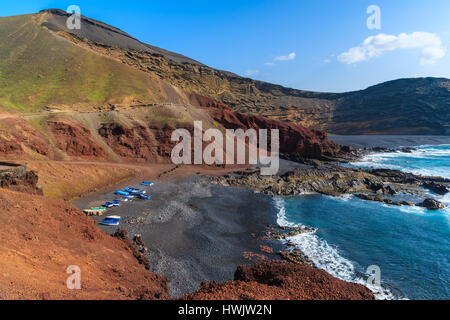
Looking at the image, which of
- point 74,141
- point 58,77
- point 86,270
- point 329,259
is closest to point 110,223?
point 86,270

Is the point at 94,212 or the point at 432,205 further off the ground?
the point at 94,212

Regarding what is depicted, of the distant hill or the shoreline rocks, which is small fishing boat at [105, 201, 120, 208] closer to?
the distant hill

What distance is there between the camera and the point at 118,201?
107 ft

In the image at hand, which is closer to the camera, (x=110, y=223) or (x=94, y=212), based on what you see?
(x=110, y=223)

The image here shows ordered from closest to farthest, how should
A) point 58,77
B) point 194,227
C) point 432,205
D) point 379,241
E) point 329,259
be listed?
point 329,259
point 379,241
point 194,227
point 432,205
point 58,77

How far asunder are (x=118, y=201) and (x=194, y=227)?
12.0 m

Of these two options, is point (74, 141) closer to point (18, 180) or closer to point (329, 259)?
point (18, 180)

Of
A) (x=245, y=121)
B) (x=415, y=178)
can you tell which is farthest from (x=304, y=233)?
(x=245, y=121)

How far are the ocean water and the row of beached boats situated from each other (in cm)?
1909

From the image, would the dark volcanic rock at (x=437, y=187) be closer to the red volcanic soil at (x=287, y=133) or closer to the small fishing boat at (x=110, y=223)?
the red volcanic soil at (x=287, y=133)

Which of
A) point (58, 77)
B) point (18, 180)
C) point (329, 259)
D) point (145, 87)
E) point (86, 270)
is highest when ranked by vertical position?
point (58, 77)

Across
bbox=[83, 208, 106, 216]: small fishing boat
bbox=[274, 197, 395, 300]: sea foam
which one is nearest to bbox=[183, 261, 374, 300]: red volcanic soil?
bbox=[274, 197, 395, 300]: sea foam
